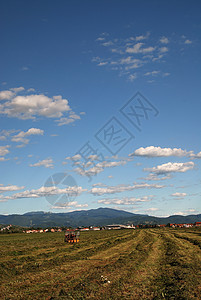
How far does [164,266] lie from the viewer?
19.8 metres

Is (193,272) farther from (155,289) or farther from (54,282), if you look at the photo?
(54,282)

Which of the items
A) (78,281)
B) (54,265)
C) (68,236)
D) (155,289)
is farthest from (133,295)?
(68,236)

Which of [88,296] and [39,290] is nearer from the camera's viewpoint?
[88,296]

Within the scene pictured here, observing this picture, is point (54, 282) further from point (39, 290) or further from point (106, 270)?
point (106, 270)

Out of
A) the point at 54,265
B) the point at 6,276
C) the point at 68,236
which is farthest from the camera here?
the point at 68,236

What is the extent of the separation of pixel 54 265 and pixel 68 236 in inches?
1344

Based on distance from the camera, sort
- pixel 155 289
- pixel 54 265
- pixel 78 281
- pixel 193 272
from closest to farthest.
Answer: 1. pixel 155 289
2. pixel 78 281
3. pixel 193 272
4. pixel 54 265

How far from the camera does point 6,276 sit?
18.4m

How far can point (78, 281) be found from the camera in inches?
622

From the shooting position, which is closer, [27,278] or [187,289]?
[187,289]

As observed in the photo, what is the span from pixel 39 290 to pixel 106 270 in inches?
225

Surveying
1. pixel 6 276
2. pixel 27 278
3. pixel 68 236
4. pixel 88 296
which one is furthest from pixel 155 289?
pixel 68 236

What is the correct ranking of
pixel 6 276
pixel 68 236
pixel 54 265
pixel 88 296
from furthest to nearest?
pixel 68 236 → pixel 54 265 → pixel 6 276 → pixel 88 296

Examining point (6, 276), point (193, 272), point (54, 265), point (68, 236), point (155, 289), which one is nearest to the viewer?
point (155, 289)
